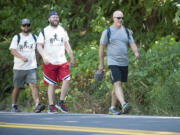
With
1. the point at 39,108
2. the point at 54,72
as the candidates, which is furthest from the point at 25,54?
the point at 39,108

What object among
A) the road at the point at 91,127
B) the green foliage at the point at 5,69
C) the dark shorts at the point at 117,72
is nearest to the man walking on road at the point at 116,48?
the dark shorts at the point at 117,72

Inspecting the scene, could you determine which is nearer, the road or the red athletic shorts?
the road

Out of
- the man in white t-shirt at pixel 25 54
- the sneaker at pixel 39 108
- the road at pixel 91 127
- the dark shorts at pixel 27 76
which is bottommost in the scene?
the sneaker at pixel 39 108

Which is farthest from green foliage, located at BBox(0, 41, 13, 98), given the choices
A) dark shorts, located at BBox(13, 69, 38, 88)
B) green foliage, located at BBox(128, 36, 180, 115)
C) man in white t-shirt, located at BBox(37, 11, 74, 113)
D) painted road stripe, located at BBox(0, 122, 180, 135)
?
painted road stripe, located at BBox(0, 122, 180, 135)

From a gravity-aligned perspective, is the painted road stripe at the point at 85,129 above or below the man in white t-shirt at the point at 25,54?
below

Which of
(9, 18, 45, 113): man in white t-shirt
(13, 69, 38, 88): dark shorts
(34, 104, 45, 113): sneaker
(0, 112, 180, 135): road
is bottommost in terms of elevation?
(34, 104, 45, 113): sneaker

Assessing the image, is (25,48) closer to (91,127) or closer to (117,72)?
(117,72)

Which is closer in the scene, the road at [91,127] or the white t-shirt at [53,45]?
the road at [91,127]

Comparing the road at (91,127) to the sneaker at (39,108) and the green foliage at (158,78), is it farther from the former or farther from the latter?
the sneaker at (39,108)

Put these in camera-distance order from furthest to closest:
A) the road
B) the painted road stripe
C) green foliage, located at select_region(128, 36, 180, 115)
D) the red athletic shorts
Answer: the red athletic shorts < green foliage, located at select_region(128, 36, 180, 115) < the road < the painted road stripe

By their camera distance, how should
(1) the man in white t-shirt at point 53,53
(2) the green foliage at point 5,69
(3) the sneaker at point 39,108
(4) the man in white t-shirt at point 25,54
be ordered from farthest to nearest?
(2) the green foliage at point 5,69
(4) the man in white t-shirt at point 25,54
(3) the sneaker at point 39,108
(1) the man in white t-shirt at point 53,53

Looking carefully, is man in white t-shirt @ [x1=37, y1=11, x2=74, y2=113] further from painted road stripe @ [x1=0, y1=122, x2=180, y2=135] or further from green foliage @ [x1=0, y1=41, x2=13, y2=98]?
green foliage @ [x1=0, y1=41, x2=13, y2=98]

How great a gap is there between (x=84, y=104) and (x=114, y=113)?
2457mm

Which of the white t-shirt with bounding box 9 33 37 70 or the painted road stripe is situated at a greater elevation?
the white t-shirt with bounding box 9 33 37 70
